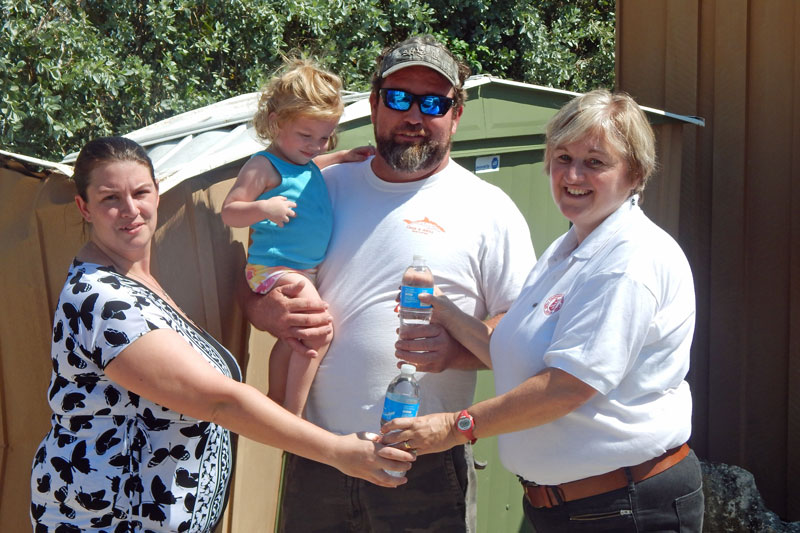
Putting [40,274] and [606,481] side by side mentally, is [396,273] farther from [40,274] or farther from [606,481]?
[40,274]

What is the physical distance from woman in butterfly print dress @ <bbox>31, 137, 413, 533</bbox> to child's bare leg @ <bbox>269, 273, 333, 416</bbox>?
19.5 inches

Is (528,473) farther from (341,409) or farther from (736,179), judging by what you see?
(736,179)

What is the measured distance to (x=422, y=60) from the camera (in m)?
3.06

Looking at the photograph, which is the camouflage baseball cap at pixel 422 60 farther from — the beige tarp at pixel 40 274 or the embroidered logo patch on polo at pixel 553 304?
the embroidered logo patch on polo at pixel 553 304

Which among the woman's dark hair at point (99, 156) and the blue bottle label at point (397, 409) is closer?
the woman's dark hair at point (99, 156)

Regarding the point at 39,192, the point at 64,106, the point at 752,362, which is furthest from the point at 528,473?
the point at 64,106

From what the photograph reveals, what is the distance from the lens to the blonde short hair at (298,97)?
300 cm

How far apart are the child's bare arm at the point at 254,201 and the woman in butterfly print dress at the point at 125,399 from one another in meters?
0.43

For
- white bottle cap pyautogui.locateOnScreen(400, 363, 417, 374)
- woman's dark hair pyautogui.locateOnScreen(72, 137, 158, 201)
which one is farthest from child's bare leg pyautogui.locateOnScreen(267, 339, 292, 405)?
woman's dark hair pyautogui.locateOnScreen(72, 137, 158, 201)

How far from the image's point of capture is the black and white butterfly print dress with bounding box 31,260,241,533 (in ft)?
7.62

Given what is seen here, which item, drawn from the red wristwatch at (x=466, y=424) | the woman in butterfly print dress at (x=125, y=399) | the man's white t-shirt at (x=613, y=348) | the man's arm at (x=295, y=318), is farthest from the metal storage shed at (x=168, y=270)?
the red wristwatch at (x=466, y=424)

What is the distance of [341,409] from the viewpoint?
3.02 metres

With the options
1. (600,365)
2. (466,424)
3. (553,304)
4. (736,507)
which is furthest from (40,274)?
(736,507)

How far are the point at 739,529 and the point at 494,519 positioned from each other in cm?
156
